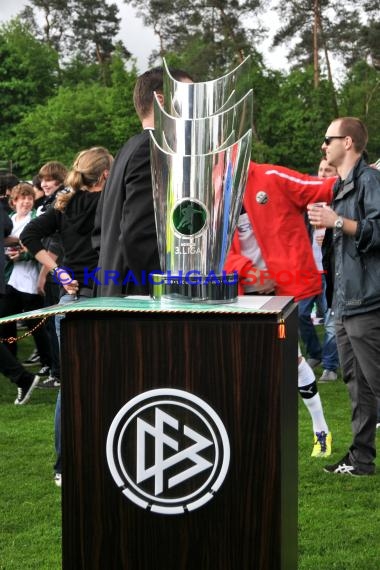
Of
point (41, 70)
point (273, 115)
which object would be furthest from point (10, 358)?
point (41, 70)

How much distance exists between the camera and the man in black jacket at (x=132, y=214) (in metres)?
3.63

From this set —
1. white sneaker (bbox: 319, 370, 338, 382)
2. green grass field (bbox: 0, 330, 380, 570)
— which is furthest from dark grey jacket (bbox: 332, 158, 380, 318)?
white sneaker (bbox: 319, 370, 338, 382)

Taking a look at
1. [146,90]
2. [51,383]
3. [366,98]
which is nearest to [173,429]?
[146,90]

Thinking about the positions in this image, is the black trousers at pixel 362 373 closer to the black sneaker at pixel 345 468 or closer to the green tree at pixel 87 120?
the black sneaker at pixel 345 468

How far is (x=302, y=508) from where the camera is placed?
4664mm

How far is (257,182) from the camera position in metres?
5.12

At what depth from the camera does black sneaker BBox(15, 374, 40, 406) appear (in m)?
7.71

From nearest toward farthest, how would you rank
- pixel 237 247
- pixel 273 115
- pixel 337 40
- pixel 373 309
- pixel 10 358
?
pixel 373 309
pixel 237 247
pixel 10 358
pixel 337 40
pixel 273 115

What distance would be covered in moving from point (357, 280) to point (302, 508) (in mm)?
1234

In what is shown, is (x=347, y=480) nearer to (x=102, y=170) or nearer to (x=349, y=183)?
(x=349, y=183)

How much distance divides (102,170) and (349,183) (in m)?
1.40

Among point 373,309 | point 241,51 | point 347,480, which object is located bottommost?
point 347,480

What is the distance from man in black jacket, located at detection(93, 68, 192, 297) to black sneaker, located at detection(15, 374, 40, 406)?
3.83 meters

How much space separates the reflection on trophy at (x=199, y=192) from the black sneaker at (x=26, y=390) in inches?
199
